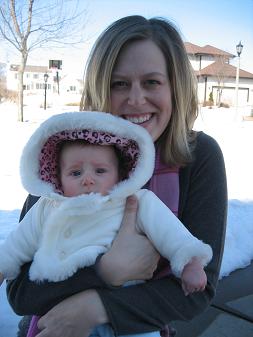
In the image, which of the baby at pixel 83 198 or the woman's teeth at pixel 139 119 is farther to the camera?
the woman's teeth at pixel 139 119

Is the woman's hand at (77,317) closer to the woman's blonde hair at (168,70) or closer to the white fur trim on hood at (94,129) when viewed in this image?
the white fur trim on hood at (94,129)

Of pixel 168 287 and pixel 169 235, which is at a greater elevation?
pixel 169 235

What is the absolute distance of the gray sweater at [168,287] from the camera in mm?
1520

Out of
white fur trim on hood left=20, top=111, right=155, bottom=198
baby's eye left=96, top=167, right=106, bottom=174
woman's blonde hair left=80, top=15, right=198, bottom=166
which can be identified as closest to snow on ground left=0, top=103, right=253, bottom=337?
woman's blonde hair left=80, top=15, right=198, bottom=166

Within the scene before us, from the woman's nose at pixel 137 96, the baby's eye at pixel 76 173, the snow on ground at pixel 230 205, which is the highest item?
the woman's nose at pixel 137 96

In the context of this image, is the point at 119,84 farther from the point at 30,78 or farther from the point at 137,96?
the point at 30,78

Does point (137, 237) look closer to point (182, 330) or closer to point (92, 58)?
point (92, 58)

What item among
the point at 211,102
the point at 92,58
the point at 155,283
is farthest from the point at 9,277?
the point at 211,102

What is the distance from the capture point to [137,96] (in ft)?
5.89

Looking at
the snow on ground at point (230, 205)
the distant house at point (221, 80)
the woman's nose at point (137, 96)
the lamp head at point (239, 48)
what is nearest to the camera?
the woman's nose at point (137, 96)

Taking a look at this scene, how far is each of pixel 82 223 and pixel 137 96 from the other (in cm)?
56

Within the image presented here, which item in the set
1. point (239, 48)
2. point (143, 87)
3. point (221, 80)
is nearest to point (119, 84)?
point (143, 87)

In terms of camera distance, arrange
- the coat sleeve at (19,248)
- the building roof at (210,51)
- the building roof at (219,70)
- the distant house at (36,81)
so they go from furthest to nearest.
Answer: the distant house at (36,81) < the building roof at (210,51) < the building roof at (219,70) < the coat sleeve at (19,248)

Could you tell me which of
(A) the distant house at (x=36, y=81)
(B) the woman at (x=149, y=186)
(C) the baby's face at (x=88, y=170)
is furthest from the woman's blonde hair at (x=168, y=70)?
(A) the distant house at (x=36, y=81)
